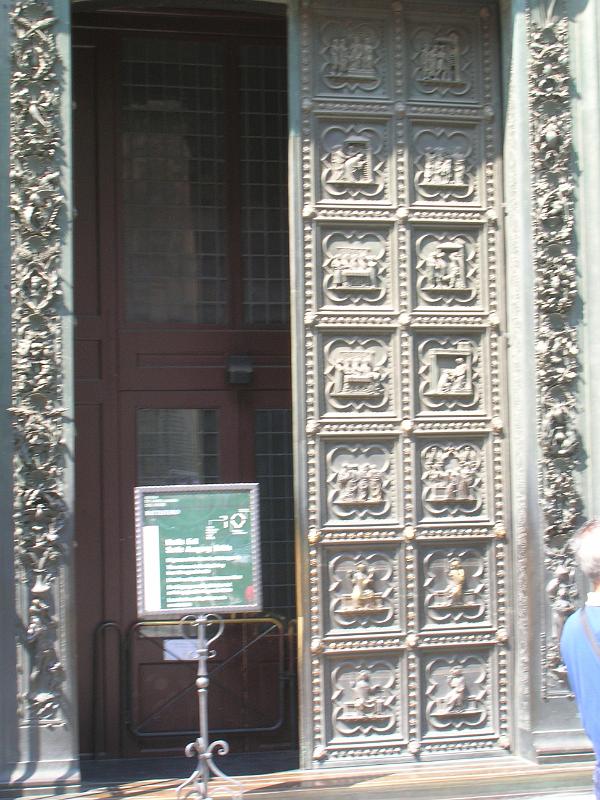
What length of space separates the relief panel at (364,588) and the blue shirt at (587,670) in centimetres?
352

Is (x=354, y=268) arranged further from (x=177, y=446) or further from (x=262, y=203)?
(x=177, y=446)

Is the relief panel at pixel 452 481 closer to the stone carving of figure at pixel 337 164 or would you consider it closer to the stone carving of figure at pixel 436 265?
the stone carving of figure at pixel 436 265

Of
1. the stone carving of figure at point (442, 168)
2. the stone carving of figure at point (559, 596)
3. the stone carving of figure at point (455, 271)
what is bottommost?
the stone carving of figure at point (559, 596)

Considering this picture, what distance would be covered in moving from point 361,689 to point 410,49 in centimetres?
441

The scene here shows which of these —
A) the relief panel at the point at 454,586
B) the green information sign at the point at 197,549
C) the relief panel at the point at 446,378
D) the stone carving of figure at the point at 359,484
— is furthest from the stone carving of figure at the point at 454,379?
the green information sign at the point at 197,549

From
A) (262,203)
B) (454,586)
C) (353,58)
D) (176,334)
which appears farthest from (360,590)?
(353,58)

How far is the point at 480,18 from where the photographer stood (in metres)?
8.55

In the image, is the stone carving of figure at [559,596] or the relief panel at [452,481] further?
the relief panel at [452,481]

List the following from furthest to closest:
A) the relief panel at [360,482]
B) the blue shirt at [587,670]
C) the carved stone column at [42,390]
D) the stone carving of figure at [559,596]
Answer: the relief panel at [360,482], the stone carving of figure at [559,596], the carved stone column at [42,390], the blue shirt at [587,670]

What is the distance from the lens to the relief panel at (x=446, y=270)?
839cm

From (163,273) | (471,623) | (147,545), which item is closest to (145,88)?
(163,273)

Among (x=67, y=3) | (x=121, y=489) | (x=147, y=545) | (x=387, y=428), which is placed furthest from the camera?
(x=121, y=489)

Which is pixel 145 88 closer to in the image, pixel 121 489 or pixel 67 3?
pixel 67 3

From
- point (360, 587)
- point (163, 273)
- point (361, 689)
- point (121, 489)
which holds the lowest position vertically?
point (361, 689)
